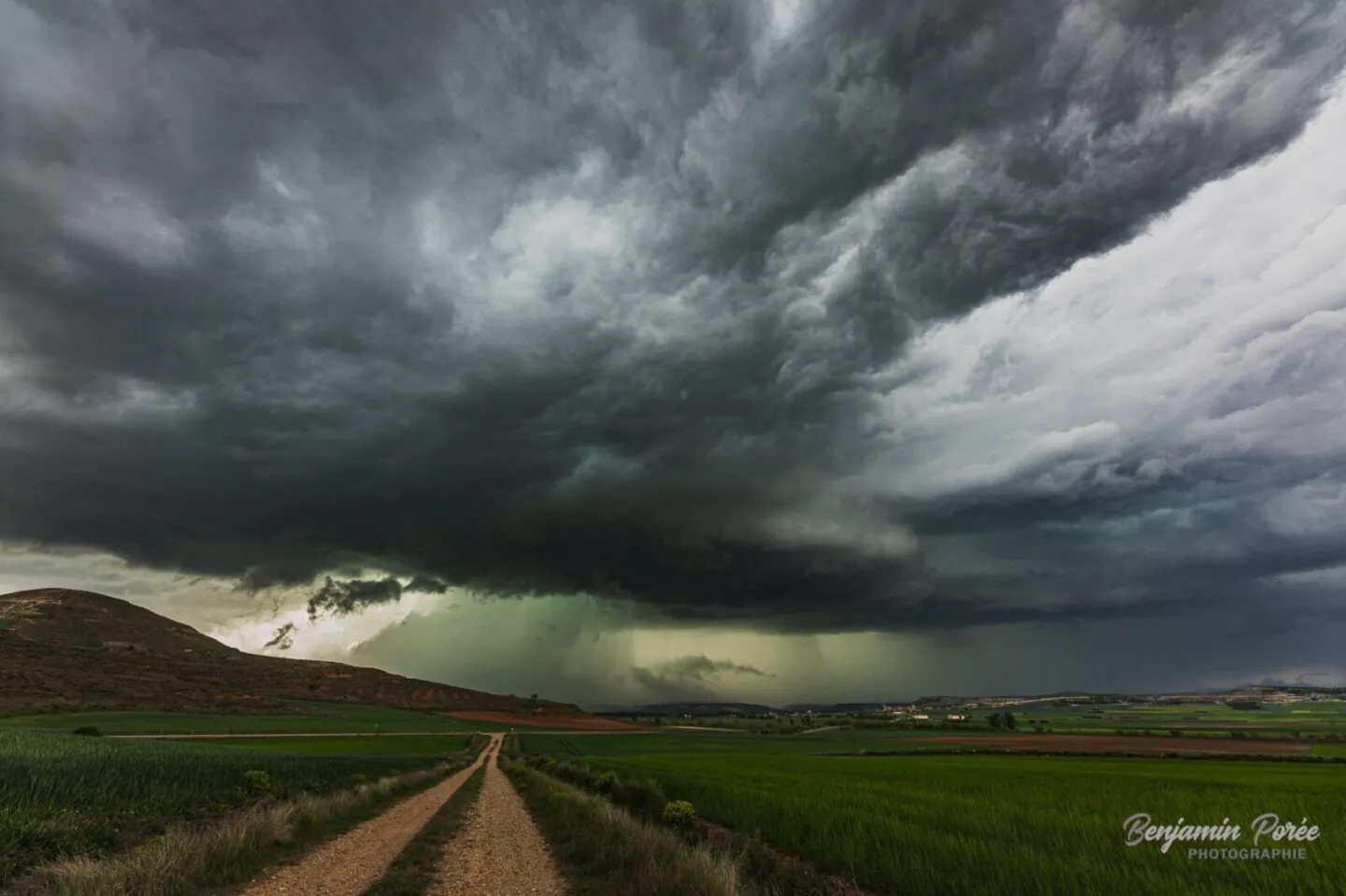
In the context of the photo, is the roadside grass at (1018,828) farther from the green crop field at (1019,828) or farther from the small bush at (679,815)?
the small bush at (679,815)

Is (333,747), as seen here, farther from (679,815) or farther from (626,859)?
(626,859)

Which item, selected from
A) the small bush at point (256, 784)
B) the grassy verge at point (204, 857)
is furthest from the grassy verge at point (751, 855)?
the small bush at point (256, 784)

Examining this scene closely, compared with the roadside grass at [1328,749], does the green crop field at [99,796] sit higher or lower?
higher

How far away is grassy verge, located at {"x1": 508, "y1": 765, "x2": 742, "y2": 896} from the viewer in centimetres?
1258

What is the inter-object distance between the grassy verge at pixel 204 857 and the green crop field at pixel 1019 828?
534 inches

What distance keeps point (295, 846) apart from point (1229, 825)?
2563cm

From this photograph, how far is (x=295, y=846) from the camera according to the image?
19.8 m

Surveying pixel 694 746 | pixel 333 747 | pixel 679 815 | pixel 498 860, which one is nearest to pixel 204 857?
pixel 498 860

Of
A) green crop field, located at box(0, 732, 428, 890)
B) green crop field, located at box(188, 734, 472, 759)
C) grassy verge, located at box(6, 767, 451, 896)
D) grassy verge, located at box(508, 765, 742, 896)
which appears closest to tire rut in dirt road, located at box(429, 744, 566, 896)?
grassy verge, located at box(508, 765, 742, 896)

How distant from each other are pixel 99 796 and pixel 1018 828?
23.9 meters

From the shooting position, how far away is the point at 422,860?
1772 cm

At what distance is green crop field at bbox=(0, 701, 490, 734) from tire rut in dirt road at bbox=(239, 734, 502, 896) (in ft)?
163

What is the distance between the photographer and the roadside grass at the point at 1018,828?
34.5ft

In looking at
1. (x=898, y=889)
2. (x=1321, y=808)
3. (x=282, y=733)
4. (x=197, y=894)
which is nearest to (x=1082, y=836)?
(x=898, y=889)
